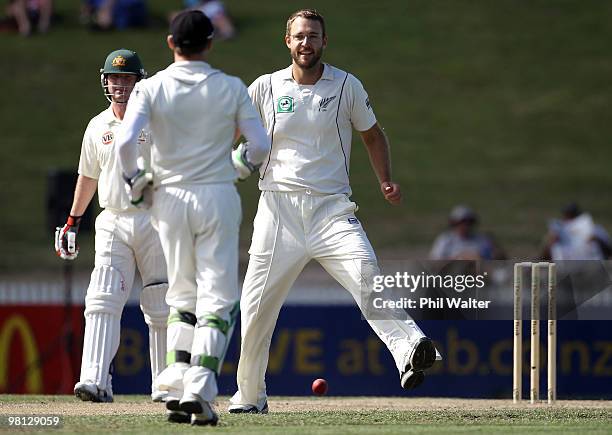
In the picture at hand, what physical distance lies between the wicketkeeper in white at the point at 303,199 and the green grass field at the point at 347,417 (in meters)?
0.47

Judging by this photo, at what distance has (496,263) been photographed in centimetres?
904

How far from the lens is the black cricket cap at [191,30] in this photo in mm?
6371

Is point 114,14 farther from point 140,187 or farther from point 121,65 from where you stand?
point 140,187

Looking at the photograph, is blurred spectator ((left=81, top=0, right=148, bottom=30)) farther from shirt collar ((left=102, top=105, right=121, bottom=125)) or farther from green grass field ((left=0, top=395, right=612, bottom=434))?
shirt collar ((left=102, top=105, right=121, bottom=125))

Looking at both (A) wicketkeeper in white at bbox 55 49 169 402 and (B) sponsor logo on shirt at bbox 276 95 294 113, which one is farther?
(A) wicketkeeper in white at bbox 55 49 169 402

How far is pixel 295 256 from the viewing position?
24.6 ft

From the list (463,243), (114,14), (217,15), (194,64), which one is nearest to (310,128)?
(194,64)

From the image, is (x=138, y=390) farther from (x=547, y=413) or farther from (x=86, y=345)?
(x=547, y=413)

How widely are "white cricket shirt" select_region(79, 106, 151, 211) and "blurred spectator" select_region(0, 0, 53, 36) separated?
21.7 m

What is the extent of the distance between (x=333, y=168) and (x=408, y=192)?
56.0 ft

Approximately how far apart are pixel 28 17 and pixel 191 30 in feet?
78.5

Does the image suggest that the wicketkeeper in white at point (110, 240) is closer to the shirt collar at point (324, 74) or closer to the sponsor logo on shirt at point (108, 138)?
the sponsor logo on shirt at point (108, 138)

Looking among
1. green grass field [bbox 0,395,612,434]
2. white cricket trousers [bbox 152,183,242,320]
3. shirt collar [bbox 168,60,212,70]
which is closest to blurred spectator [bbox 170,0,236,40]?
green grass field [bbox 0,395,612,434]

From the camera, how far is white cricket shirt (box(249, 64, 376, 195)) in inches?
295
